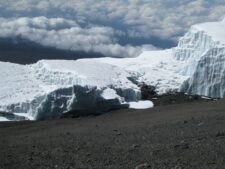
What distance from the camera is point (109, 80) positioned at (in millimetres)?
36188

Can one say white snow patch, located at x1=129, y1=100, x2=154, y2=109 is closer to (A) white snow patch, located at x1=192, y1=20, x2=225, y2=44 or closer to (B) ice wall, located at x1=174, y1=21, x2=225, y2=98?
(B) ice wall, located at x1=174, y1=21, x2=225, y2=98

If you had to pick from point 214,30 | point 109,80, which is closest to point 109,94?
point 109,80

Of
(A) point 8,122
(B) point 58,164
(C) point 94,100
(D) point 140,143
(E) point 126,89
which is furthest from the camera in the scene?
(E) point 126,89

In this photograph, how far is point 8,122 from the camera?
1187 inches

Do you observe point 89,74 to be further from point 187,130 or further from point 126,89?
point 187,130

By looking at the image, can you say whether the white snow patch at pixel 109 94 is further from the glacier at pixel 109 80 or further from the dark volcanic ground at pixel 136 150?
the dark volcanic ground at pixel 136 150

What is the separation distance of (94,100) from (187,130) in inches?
640

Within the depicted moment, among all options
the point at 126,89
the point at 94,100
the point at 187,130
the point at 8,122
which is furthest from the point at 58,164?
the point at 126,89

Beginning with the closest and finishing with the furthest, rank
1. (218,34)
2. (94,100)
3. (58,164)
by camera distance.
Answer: (58,164) < (94,100) < (218,34)

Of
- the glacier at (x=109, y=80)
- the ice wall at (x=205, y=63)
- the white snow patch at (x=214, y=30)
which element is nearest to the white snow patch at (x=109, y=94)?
the glacier at (x=109, y=80)

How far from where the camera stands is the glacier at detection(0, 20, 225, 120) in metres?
31.4

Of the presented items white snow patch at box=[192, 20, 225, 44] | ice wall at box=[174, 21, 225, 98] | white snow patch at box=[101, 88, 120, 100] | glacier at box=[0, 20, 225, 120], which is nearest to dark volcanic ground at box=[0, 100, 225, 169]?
glacier at box=[0, 20, 225, 120]

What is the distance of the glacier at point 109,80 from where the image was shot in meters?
31.4

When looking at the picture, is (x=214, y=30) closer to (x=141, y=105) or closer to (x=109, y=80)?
(x=141, y=105)
